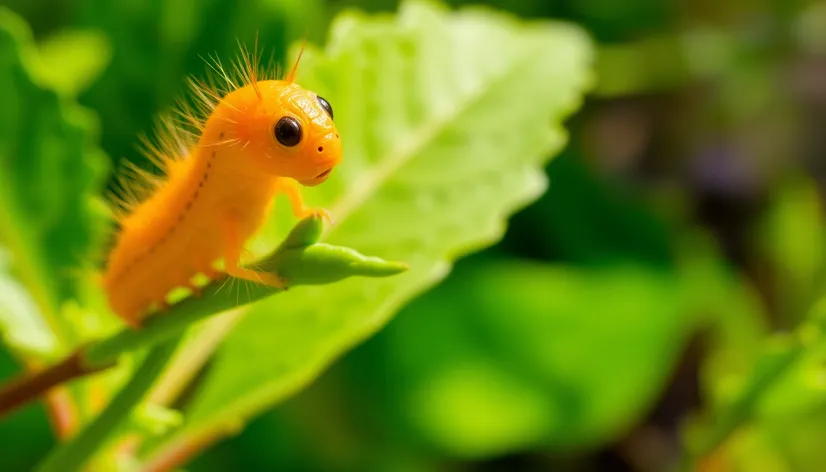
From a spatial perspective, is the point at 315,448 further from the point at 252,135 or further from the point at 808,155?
A: the point at 808,155

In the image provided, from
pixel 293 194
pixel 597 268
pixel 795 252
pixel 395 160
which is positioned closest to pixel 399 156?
pixel 395 160

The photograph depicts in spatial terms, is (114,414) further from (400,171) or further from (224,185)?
(400,171)

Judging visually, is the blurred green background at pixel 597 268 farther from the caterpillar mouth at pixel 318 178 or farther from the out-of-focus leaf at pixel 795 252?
the caterpillar mouth at pixel 318 178

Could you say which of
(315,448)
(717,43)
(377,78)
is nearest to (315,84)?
(377,78)

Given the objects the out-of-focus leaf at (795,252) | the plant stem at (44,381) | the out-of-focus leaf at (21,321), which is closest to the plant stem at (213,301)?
the plant stem at (44,381)

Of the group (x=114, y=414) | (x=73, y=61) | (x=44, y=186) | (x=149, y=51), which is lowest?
(x=114, y=414)

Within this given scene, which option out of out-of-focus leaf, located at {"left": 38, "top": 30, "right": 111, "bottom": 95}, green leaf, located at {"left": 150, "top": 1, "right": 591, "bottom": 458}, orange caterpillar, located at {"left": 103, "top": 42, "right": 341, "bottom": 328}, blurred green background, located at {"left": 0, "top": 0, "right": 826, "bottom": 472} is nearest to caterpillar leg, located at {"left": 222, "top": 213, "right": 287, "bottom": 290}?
orange caterpillar, located at {"left": 103, "top": 42, "right": 341, "bottom": 328}
